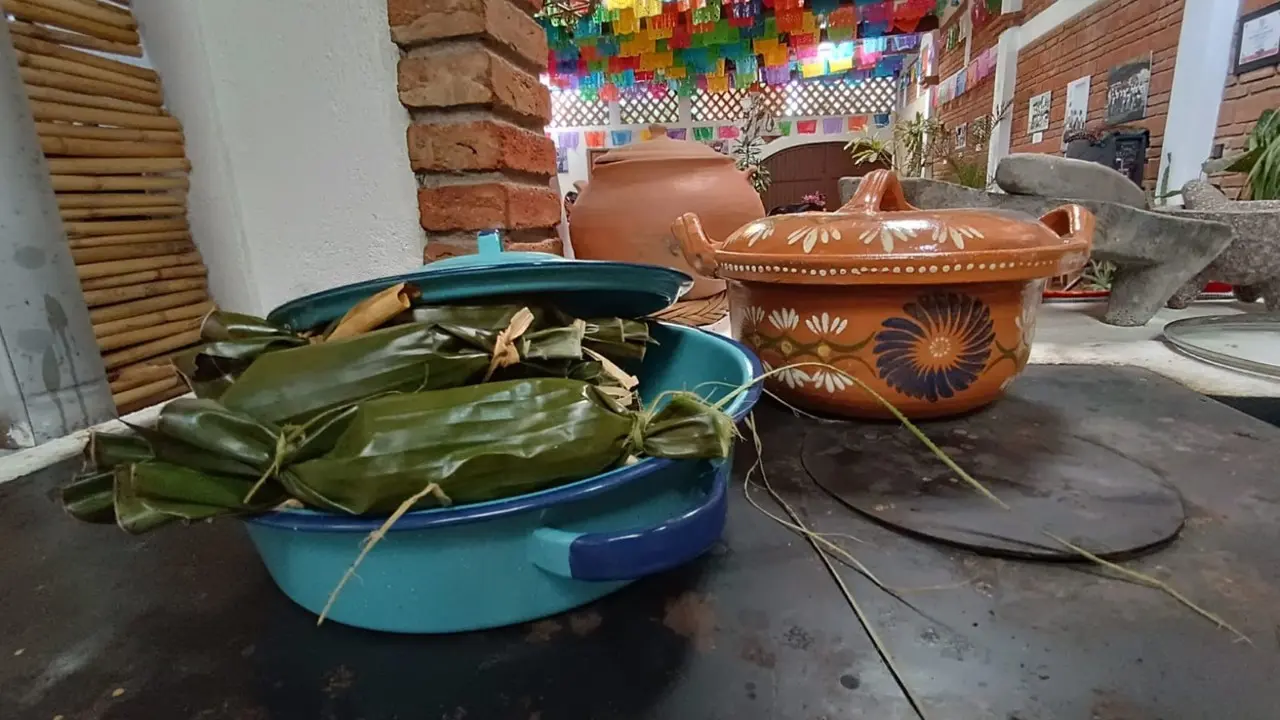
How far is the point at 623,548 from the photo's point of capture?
0.22 metres

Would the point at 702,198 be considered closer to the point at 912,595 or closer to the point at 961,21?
the point at 912,595

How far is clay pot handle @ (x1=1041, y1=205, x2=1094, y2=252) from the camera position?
443 mm

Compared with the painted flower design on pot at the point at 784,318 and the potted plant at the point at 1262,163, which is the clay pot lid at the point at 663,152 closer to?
the painted flower design on pot at the point at 784,318

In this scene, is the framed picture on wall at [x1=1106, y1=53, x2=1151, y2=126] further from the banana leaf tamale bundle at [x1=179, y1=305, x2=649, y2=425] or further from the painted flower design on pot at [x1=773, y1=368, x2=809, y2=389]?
the banana leaf tamale bundle at [x1=179, y1=305, x2=649, y2=425]

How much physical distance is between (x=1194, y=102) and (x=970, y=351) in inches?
103

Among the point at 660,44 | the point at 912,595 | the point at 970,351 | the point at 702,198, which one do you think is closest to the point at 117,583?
the point at 912,595

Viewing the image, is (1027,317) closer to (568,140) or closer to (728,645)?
(728,645)

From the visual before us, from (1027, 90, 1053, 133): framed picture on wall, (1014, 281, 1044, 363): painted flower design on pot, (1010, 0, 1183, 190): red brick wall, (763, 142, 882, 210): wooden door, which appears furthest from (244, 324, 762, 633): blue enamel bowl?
(763, 142, 882, 210): wooden door

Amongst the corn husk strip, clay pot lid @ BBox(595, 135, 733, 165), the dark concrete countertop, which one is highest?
clay pot lid @ BBox(595, 135, 733, 165)

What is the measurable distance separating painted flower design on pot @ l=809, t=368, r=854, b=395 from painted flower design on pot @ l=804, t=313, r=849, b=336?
28 millimetres

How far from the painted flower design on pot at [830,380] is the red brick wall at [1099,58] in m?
2.78

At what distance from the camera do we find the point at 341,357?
269mm

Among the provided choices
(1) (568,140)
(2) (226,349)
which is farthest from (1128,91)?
(1) (568,140)

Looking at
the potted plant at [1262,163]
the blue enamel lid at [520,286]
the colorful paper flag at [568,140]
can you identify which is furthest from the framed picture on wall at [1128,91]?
the colorful paper flag at [568,140]
